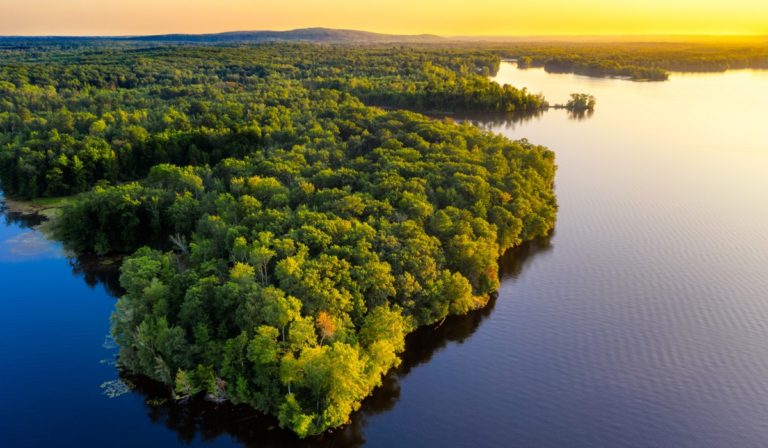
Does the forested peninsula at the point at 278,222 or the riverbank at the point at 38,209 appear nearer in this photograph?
the forested peninsula at the point at 278,222

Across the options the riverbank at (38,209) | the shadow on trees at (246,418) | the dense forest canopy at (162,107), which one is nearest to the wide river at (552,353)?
the shadow on trees at (246,418)

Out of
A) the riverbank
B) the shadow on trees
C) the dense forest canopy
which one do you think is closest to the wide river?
the shadow on trees

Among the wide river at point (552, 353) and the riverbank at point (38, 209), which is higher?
the riverbank at point (38, 209)

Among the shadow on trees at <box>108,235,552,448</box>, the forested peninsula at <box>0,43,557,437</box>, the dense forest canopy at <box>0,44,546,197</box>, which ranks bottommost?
the shadow on trees at <box>108,235,552,448</box>

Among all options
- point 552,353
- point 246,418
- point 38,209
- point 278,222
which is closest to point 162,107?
point 38,209

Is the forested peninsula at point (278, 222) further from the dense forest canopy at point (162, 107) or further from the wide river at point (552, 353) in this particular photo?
the wide river at point (552, 353)

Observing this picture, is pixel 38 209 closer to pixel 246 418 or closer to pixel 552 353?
pixel 246 418

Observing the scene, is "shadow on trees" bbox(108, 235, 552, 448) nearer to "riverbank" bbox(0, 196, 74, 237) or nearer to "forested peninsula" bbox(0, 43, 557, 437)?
"forested peninsula" bbox(0, 43, 557, 437)

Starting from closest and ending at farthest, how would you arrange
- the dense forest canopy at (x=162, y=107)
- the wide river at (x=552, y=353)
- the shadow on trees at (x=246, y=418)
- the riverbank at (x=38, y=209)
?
the shadow on trees at (x=246, y=418)
the wide river at (x=552, y=353)
the riverbank at (x=38, y=209)
the dense forest canopy at (x=162, y=107)

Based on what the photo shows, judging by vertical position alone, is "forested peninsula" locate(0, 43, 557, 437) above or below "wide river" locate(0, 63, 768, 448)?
above
